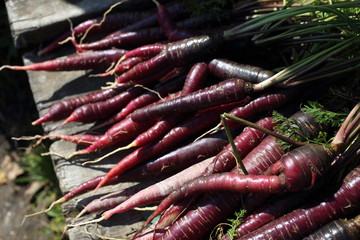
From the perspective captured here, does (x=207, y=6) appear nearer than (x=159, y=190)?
No

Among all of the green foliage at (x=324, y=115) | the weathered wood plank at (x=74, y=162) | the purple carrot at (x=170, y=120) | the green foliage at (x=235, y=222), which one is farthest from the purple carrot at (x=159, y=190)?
the green foliage at (x=324, y=115)

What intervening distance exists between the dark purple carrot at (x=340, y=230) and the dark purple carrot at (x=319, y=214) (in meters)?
0.05

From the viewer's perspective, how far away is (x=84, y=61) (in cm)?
331

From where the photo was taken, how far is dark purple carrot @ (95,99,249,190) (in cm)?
279

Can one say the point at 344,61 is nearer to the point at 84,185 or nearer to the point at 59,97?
the point at 84,185

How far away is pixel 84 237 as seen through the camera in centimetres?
279

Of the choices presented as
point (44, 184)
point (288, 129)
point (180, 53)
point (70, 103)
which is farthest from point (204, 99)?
point (44, 184)

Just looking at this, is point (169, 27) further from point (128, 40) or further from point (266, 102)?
point (266, 102)

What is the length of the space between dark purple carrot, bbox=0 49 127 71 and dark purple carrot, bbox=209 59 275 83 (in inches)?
33.2

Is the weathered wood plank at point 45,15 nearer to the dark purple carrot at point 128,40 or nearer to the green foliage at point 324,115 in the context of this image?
the dark purple carrot at point 128,40

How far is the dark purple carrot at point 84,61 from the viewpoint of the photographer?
3.30m

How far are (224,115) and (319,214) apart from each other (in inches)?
28.9

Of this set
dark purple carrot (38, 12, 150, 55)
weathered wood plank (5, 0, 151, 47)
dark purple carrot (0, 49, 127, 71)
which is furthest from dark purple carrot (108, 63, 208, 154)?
weathered wood plank (5, 0, 151, 47)

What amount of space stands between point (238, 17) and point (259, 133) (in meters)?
1.15
